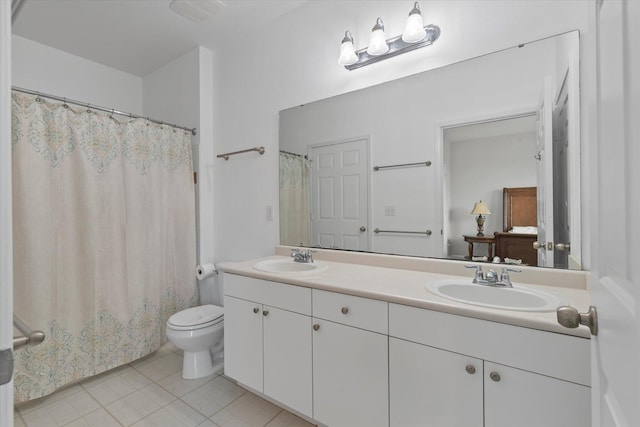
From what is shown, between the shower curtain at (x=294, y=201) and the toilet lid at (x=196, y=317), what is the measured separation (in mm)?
733

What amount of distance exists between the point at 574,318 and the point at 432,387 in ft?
2.21

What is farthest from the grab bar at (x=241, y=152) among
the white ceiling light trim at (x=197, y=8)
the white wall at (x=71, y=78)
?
the white wall at (x=71, y=78)

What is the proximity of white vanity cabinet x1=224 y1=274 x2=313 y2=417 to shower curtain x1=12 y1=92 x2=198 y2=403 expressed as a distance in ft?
3.05

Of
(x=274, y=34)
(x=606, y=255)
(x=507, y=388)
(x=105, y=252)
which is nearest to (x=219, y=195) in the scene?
(x=105, y=252)

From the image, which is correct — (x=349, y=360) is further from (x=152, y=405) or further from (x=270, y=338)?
(x=152, y=405)

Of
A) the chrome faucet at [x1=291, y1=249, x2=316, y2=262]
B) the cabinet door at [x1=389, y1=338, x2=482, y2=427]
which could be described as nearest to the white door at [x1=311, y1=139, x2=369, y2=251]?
the chrome faucet at [x1=291, y1=249, x2=316, y2=262]

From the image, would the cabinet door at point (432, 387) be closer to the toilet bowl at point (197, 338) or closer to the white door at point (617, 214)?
the white door at point (617, 214)

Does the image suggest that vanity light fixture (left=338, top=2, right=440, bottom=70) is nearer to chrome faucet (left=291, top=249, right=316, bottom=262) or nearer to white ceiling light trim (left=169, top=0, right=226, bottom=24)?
white ceiling light trim (left=169, top=0, right=226, bottom=24)

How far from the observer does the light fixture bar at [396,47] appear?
1.54 m

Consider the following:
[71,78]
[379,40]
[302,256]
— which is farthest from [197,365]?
[71,78]

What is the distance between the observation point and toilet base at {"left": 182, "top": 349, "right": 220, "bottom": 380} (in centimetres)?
204

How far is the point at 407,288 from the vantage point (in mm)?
1272

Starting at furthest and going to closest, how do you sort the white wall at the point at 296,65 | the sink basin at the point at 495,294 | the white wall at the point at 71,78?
the white wall at the point at 71,78 < the white wall at the point at 296,65 < the sink basin at the point at 495,294

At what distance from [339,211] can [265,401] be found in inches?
50.2
